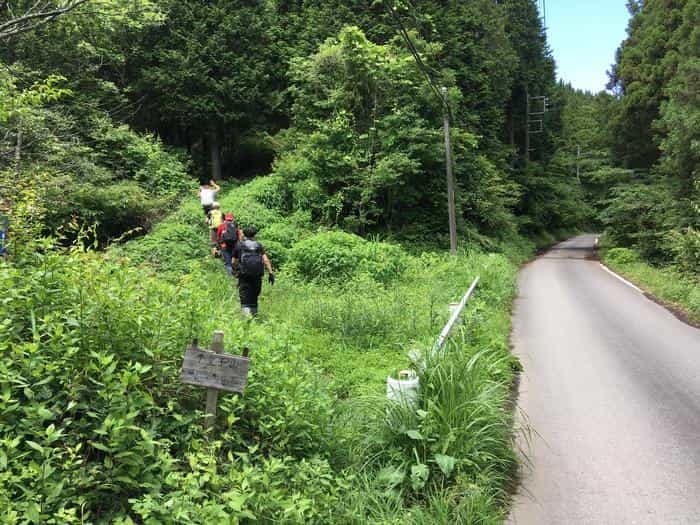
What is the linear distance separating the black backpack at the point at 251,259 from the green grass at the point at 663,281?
1022cm

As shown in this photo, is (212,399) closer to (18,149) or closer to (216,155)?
(18,149)

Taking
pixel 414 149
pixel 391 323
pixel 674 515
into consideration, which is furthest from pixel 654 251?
pixel 674 515

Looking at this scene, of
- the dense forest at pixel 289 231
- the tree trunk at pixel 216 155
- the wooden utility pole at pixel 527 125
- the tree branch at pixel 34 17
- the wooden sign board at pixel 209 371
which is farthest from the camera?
the wooden utility pole at pixel 527 125

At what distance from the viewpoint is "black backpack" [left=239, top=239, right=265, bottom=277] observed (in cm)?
757

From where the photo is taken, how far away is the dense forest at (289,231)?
299 centimetres

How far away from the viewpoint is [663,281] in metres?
16.3

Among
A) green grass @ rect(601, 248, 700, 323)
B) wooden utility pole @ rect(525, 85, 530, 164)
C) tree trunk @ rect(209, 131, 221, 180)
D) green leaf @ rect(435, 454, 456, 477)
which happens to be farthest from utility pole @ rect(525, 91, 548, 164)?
green leaf @ rect(435, 454, 456, 477)

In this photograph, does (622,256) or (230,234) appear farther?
(622,256)

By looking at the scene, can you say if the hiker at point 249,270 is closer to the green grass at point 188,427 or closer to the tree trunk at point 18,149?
the green grass at point 188,427

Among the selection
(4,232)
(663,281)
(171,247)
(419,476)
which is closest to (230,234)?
(171,247)

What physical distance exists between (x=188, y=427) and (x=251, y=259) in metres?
4.43

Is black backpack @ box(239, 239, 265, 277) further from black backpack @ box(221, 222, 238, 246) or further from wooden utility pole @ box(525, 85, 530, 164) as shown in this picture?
wooden utility pole @ box(525, 85, 530, 164)

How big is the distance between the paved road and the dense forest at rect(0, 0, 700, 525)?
48cm

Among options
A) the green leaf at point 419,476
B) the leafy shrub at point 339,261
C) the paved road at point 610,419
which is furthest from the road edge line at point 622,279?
the green leaf at point 419,476
